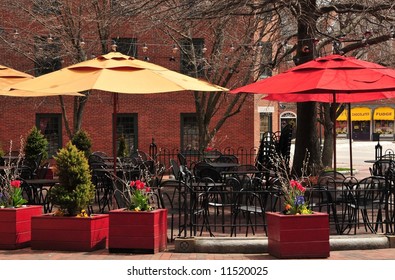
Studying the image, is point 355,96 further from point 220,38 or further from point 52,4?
point 52,4

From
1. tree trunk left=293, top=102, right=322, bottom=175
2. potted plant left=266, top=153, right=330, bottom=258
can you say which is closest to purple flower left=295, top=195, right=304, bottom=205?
potted plant left=266, top=153, right=330, bottom=258

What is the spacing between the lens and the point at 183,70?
86.0 feet

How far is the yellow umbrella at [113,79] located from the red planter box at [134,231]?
191 cm

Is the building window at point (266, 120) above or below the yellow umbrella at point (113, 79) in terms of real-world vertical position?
above

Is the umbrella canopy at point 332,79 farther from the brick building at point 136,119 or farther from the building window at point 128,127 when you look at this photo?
the building window at point 128,127

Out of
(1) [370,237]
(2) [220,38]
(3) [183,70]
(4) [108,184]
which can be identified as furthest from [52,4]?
(1) [370,237]

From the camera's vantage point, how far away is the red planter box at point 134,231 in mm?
8391

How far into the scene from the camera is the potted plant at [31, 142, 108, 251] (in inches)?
338

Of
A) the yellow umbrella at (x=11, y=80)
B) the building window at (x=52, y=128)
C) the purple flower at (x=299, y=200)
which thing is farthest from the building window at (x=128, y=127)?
the purple flower at (x=299, y=200)

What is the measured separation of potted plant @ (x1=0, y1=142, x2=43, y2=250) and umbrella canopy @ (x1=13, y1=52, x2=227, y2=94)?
5.25ft

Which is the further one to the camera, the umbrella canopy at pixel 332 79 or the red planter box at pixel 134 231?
the umbrella canopy at pixel 332 79

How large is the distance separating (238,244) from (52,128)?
1976 cm

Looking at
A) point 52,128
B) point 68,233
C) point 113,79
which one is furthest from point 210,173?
point 52,128

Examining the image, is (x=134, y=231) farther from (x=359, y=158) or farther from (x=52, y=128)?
(x=359, y=158)
